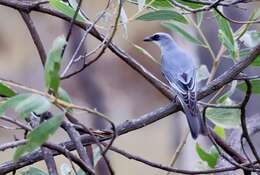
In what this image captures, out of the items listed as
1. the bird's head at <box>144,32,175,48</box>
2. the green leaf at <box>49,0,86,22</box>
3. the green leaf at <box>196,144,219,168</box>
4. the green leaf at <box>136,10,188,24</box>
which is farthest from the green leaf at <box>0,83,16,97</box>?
the bird's head at <box>144,32,175,48</box>

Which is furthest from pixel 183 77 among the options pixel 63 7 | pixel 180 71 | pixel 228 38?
pixel 63 7

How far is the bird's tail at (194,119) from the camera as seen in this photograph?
3.65 ft

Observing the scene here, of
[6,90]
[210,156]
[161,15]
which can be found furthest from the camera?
[210,156]

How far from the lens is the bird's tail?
3.65 feet

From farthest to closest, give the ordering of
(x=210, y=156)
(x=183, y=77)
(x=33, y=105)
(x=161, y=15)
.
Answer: (x=183, y=77)
(x=210, y=156)
(x=161, y=15)
(x=33, y=105)

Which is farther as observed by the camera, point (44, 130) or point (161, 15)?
point (161, 15)

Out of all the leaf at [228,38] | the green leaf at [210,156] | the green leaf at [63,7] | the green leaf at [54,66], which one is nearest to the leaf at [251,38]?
the leaf at [228,38]

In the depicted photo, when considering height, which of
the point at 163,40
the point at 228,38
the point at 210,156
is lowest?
the point at 210,156

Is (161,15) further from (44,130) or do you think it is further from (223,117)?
(44,130)

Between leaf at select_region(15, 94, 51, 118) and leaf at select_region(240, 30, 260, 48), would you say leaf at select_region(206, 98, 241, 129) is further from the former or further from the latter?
leaf at select_region(15, 94, 51, 118)

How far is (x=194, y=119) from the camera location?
1131mm

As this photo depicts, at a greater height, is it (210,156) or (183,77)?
(183,77)

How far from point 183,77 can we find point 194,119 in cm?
31

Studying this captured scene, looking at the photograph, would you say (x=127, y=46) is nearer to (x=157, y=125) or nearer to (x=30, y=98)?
(x=157, y=125)
